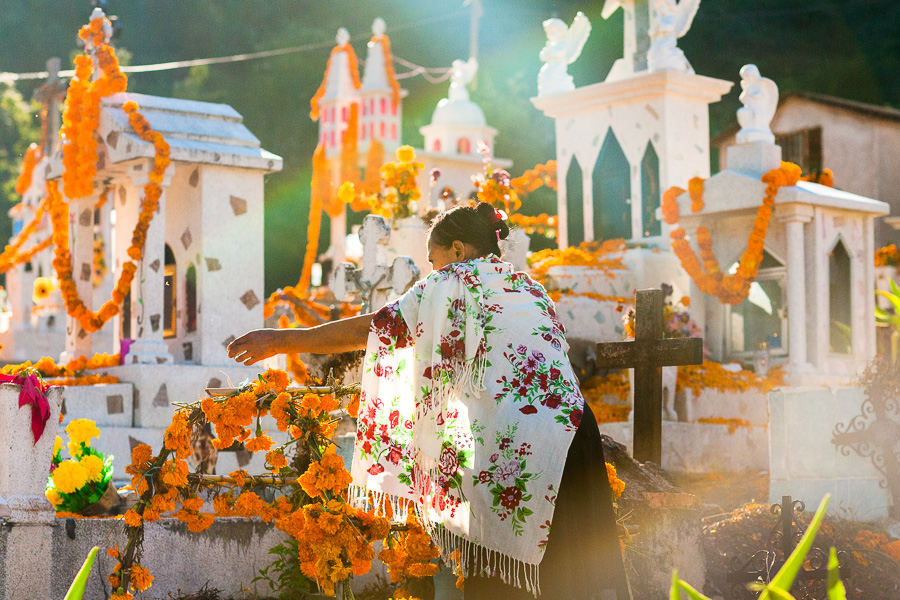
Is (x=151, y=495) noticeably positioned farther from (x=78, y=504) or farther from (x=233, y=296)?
(x=233, y=296)

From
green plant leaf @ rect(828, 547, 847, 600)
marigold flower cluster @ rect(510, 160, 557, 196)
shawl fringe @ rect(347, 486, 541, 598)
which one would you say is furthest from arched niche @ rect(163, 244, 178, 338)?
green plant leaf @ rect(828, 547, 847, 600)

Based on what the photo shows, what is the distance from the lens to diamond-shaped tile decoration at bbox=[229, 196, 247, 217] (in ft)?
37.2

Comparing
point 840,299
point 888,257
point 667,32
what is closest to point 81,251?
point 667,32

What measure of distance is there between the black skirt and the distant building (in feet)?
61.1

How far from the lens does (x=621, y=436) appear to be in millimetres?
10453

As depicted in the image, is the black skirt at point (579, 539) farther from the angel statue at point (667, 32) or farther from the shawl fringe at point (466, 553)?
the angel statue at point (667, 32)

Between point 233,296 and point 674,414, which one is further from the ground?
point 233,296

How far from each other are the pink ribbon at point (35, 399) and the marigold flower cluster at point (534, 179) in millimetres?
9049

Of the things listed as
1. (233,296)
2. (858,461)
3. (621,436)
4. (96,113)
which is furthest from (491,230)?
(96,113)

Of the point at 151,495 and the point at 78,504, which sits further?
the point at 78,504

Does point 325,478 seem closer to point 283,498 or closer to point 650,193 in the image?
point 283,498

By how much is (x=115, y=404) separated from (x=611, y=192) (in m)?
7.96

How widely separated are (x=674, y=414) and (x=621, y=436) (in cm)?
82

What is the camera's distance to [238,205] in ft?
37.3
